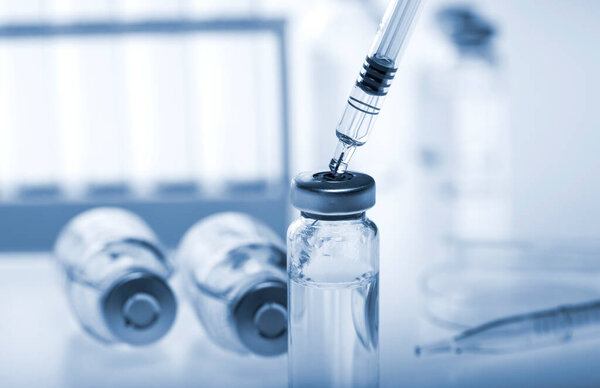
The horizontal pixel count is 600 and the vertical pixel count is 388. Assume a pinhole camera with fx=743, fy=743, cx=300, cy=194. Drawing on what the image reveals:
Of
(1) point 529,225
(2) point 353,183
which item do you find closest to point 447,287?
(1) point 529,225

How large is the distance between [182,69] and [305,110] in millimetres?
260

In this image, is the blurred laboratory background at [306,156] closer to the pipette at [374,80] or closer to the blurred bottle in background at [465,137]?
the blurred bottle in background at [465,137]

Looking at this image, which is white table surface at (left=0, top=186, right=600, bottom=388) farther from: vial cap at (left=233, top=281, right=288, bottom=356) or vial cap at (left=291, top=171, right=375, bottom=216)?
vial cap at (left=291, top=171, right=375, bottom=216)

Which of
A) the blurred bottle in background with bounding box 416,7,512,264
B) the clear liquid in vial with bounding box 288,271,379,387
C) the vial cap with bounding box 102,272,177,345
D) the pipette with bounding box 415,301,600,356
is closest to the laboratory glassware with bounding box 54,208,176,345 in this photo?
the vial cap with bounding box 102,272,177,345

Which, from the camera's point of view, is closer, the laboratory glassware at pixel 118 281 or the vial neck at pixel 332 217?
the vial neck at pixel 332 217

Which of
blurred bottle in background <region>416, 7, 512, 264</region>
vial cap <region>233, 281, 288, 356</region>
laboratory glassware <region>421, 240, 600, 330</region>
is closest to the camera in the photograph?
vial cap <region>233, 281, 288, 356</region>

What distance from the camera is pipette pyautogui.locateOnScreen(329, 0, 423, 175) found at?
651 millimetres

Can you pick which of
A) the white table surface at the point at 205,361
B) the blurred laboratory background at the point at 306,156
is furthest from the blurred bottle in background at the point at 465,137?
the white table surface at the point at 205,361

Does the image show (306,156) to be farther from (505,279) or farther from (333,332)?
(333,332)

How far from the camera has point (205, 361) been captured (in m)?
0.78

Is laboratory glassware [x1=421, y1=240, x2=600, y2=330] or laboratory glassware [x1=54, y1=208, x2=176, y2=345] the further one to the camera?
laboratory glassware [x1=421, y1=240, x2=600, y2=330]

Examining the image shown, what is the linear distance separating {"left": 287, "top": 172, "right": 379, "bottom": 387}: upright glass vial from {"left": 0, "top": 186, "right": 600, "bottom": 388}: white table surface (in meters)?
0.06

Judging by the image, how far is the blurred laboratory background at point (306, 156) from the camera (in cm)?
80

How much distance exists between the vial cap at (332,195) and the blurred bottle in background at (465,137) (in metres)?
0.54
